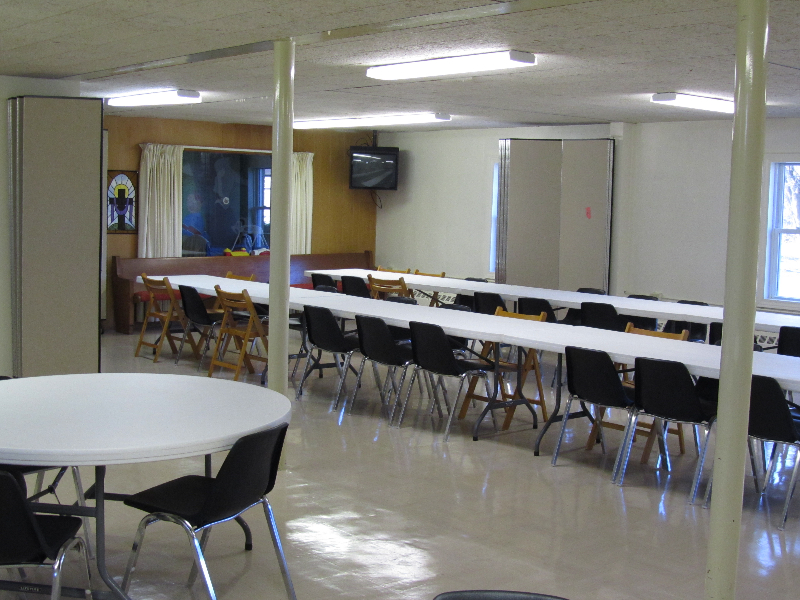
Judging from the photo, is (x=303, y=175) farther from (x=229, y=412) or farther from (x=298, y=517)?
(x=229, y=412)

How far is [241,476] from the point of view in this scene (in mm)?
3213

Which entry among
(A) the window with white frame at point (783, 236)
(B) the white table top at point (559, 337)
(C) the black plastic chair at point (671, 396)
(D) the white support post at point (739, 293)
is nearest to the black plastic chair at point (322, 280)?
(B) the white table top at point (559, 337)

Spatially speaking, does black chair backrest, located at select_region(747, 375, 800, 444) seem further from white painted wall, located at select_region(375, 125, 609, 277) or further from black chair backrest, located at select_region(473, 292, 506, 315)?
white painted wall, located at select_region(375, 125, 609, 277)

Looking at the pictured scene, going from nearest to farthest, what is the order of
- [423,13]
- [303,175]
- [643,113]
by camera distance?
[423,13] < [643,113] < [303,175]

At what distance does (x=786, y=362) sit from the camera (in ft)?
18.2

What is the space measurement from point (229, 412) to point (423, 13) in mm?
2277

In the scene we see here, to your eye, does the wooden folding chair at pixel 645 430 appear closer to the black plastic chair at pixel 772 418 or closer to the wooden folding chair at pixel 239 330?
the black plastic chair at pixel 772 418

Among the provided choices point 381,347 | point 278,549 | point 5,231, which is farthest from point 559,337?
point 5,231

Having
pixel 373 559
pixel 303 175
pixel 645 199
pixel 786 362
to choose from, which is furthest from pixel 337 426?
pixel 303 175

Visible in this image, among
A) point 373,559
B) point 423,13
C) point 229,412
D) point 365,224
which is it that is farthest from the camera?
point 365,224

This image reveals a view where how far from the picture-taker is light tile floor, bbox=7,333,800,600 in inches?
155

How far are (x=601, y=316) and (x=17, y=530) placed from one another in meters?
6.28

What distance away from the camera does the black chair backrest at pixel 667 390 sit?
517 cm

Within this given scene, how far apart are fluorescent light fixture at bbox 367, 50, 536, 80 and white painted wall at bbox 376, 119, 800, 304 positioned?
4832 millimetres
